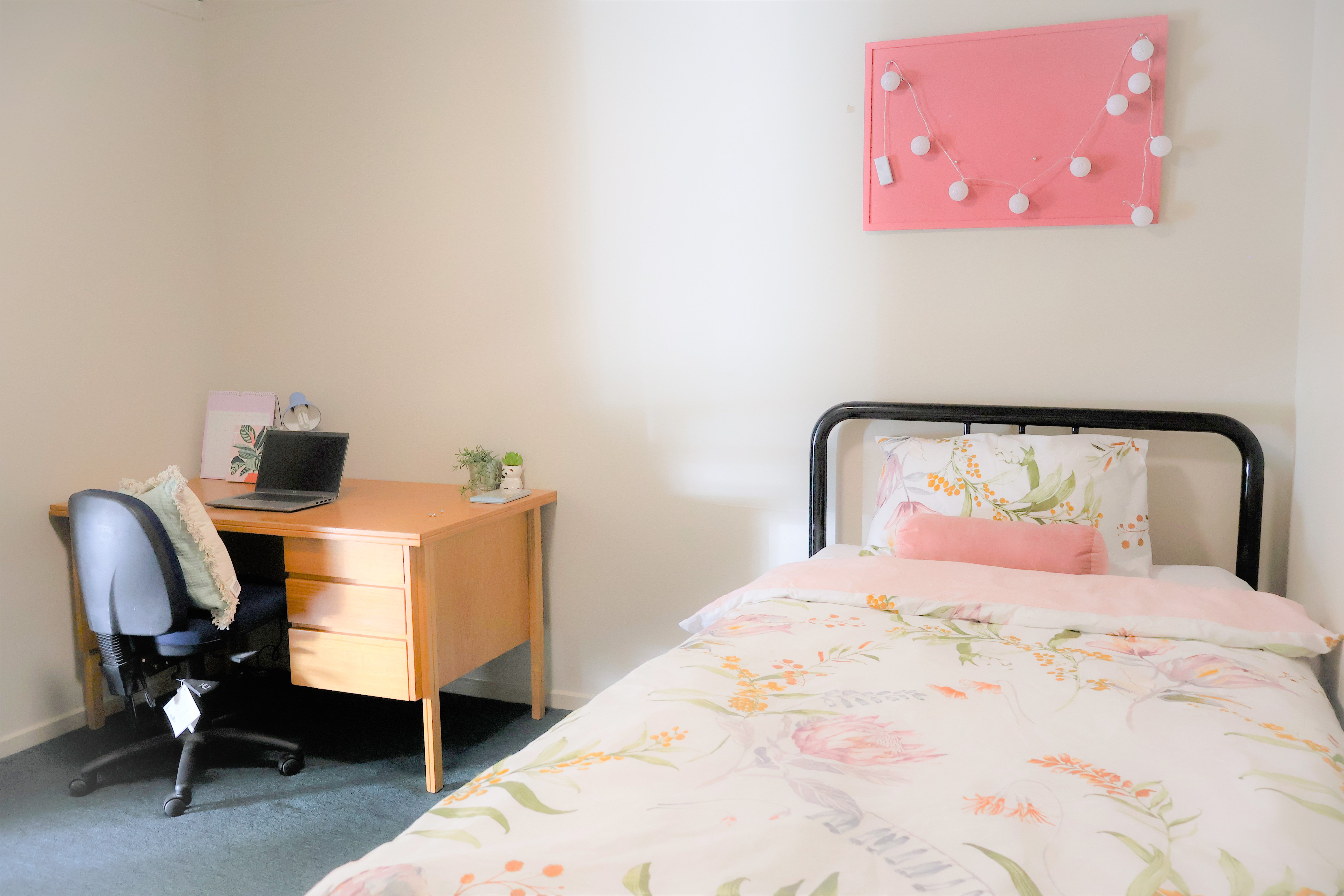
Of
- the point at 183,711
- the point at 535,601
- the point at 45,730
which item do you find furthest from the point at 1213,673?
the point at 45,730

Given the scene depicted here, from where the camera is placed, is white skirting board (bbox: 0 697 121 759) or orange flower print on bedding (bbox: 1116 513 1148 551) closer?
orange flower print on bedding (bbox: 1116 513 1148 551)

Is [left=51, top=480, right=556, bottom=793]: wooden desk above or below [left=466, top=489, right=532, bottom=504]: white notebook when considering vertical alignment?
below

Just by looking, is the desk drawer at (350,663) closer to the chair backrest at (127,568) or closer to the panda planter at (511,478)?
the chair backrest at (127,568)

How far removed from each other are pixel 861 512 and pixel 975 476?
409 mm

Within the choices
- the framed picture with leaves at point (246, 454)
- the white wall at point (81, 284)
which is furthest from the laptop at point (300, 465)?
the white wall at point (81, 284)

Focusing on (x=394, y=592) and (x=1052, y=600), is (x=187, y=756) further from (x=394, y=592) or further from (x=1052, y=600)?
(x=1052, y=600)

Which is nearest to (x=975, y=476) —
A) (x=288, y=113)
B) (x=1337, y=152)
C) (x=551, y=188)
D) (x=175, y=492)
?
(x=1337, y=152)

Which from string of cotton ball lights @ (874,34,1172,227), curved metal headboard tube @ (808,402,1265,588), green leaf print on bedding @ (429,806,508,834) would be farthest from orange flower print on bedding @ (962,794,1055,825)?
string of cotton ball lights @ (874,34,1172,227)

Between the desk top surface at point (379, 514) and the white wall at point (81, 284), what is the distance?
18 centimetres

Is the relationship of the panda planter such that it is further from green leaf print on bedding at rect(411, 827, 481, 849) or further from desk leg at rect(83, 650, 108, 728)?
green leaf print on bedding at rect(411, 827, 481, 849)

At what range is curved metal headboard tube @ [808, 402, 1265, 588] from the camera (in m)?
2.08

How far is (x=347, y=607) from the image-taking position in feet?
7.55

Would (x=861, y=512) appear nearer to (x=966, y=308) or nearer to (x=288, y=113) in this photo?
(x=966, y=308)

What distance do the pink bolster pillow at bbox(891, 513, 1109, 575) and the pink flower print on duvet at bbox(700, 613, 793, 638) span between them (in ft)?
1.35
